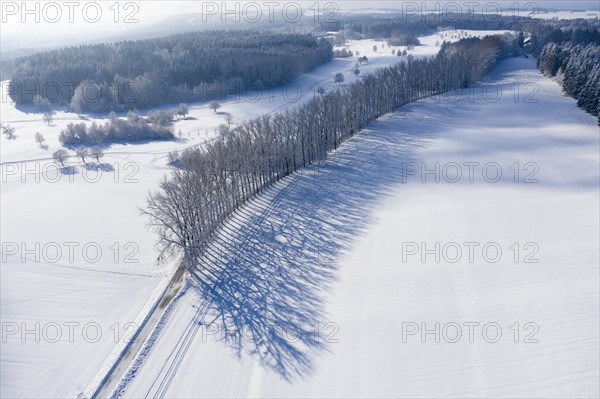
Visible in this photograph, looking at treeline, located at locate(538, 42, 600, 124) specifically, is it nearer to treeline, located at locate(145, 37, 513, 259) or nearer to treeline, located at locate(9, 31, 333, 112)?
treeline, located at locate(145, 37, 513, 259)

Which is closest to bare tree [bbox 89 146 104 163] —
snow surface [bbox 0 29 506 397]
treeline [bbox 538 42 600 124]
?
snow surface [bbox 0 29 506 397]

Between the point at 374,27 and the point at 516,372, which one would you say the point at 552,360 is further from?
the point at 374,27

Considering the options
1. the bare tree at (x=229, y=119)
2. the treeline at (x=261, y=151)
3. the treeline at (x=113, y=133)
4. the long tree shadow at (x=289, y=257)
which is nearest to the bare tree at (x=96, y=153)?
the treeline at (x=113, y=133)

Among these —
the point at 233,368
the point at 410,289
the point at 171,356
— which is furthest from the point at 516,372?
the point at 171,356

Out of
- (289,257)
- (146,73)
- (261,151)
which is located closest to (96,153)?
(261,151)

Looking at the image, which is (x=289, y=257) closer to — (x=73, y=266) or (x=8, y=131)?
(x=73, y=266)
